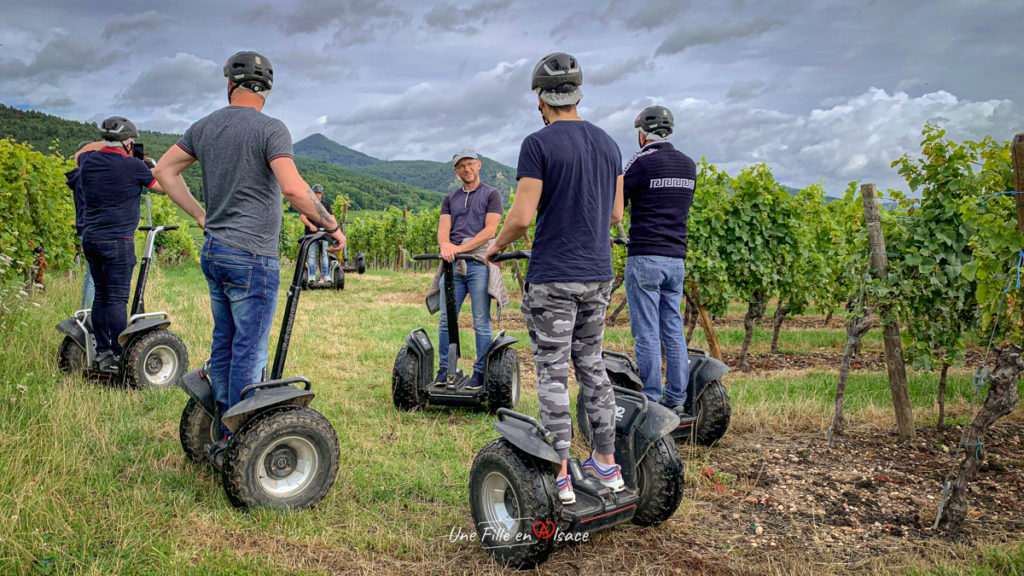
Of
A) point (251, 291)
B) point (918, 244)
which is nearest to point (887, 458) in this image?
point (918, 244)

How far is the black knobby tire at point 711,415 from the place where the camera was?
4371 millimetres

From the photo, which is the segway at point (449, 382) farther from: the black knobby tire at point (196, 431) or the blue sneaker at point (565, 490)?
the blue sneaker at point (565, 490)

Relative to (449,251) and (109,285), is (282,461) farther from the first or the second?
(109,285)

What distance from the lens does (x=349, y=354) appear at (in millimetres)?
7629

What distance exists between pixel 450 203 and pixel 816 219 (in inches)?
304

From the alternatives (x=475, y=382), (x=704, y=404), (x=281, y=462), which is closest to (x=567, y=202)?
(x=281, y=462)

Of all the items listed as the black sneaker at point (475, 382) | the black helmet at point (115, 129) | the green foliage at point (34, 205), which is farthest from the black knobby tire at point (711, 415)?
the green foliage at point (34, 205)

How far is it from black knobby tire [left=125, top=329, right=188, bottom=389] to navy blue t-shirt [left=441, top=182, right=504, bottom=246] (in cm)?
255

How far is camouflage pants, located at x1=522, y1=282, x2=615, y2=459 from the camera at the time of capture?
283 cm

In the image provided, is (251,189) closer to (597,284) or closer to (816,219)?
(597,284)

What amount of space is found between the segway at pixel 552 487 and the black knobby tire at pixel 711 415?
1.32 m

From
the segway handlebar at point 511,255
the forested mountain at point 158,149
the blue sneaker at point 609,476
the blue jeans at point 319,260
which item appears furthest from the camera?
the forested mountain at point 158,149

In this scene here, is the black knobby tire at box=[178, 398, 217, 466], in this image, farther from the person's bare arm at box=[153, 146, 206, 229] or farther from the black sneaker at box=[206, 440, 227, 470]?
the person's bare arm at box=[153, 146, 206, 229]

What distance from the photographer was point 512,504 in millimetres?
2834
